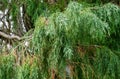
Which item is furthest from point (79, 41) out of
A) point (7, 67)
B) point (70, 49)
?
point (7, 67)

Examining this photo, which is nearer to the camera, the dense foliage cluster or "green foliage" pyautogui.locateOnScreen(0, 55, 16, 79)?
the dense foliage cluster

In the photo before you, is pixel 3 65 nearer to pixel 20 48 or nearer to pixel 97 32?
pixel 20 48

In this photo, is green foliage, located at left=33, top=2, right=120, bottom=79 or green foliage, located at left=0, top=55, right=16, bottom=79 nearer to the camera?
green foliage, located at left=33, top=2, right=120, bottom=79

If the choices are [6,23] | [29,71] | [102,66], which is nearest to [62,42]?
[29,71]

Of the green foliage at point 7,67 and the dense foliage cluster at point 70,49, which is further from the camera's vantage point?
the green foliage at point 7,67

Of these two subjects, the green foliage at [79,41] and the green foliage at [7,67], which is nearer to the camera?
the green foliage at [79,41]

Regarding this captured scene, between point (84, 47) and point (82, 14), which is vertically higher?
point (82, 14)

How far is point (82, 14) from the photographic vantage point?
1.44m

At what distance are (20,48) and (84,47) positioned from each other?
41cm

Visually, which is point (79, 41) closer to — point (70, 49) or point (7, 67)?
point (70, 49)

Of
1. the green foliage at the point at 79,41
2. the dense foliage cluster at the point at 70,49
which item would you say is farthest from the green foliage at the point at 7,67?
the green foliage at the point at 79,41

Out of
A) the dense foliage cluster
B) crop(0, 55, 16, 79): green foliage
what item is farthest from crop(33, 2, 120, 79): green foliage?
crop(0, 55, 16, 79): green foliage

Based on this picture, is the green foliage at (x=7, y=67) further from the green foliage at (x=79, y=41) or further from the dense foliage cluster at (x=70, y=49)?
the green foliage at (x=79, y=41)

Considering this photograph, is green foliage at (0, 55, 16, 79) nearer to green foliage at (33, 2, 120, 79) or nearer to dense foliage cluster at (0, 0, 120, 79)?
dense foliage cluster at (0, 0, 120, 79)
